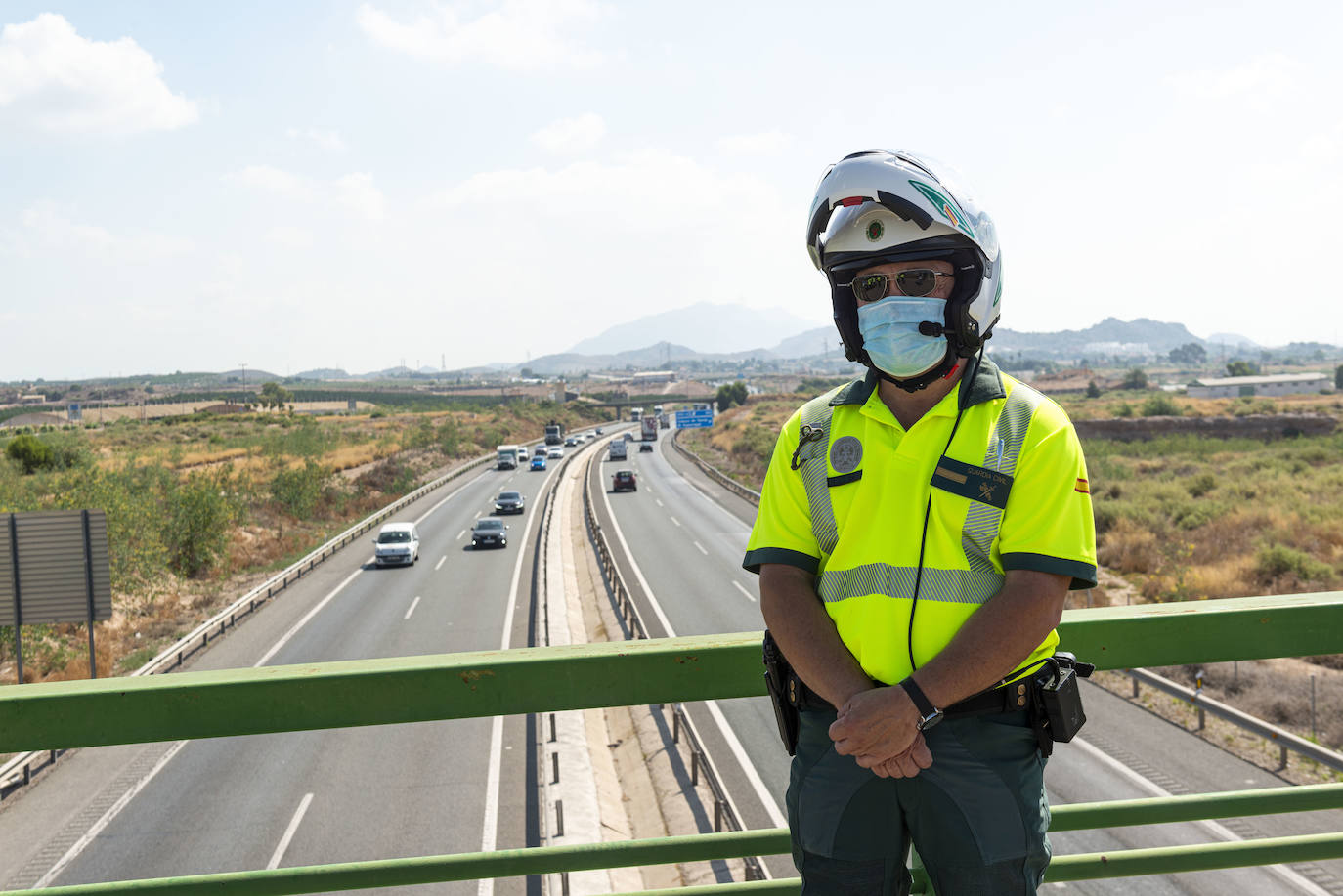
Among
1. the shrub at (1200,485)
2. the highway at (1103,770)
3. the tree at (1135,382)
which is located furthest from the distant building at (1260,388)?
the highway at (1103,770)

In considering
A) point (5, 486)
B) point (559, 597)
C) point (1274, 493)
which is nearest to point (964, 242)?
point (559, 597)

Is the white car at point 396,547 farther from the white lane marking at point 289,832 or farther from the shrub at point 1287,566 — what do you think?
the shrub at point 1287,566

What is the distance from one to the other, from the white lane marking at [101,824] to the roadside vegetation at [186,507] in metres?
6.69

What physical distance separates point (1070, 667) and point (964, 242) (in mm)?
994

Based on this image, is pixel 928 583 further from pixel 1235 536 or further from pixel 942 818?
pixel 1235 536

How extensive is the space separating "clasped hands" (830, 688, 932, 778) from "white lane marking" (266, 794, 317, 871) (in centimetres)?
1099

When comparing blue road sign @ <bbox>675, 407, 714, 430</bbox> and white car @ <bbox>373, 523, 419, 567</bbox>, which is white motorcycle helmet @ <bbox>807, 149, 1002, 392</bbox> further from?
blue road sign @ <bbox>675, 407, 714, 430</bbox>

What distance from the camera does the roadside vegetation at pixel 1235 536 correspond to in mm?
17469

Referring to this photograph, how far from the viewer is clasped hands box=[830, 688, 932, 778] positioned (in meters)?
1.77

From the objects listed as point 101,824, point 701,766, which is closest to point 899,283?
point 701,766

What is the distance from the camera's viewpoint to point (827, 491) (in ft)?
6.64

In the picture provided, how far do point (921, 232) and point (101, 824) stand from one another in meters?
14.6

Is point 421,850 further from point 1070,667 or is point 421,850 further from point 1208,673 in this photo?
point 1208,673

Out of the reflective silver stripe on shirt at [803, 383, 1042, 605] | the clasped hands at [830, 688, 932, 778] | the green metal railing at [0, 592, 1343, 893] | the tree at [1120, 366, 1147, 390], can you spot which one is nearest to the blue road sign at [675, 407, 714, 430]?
the green metal railing at [0, 592, 1343, 893]
